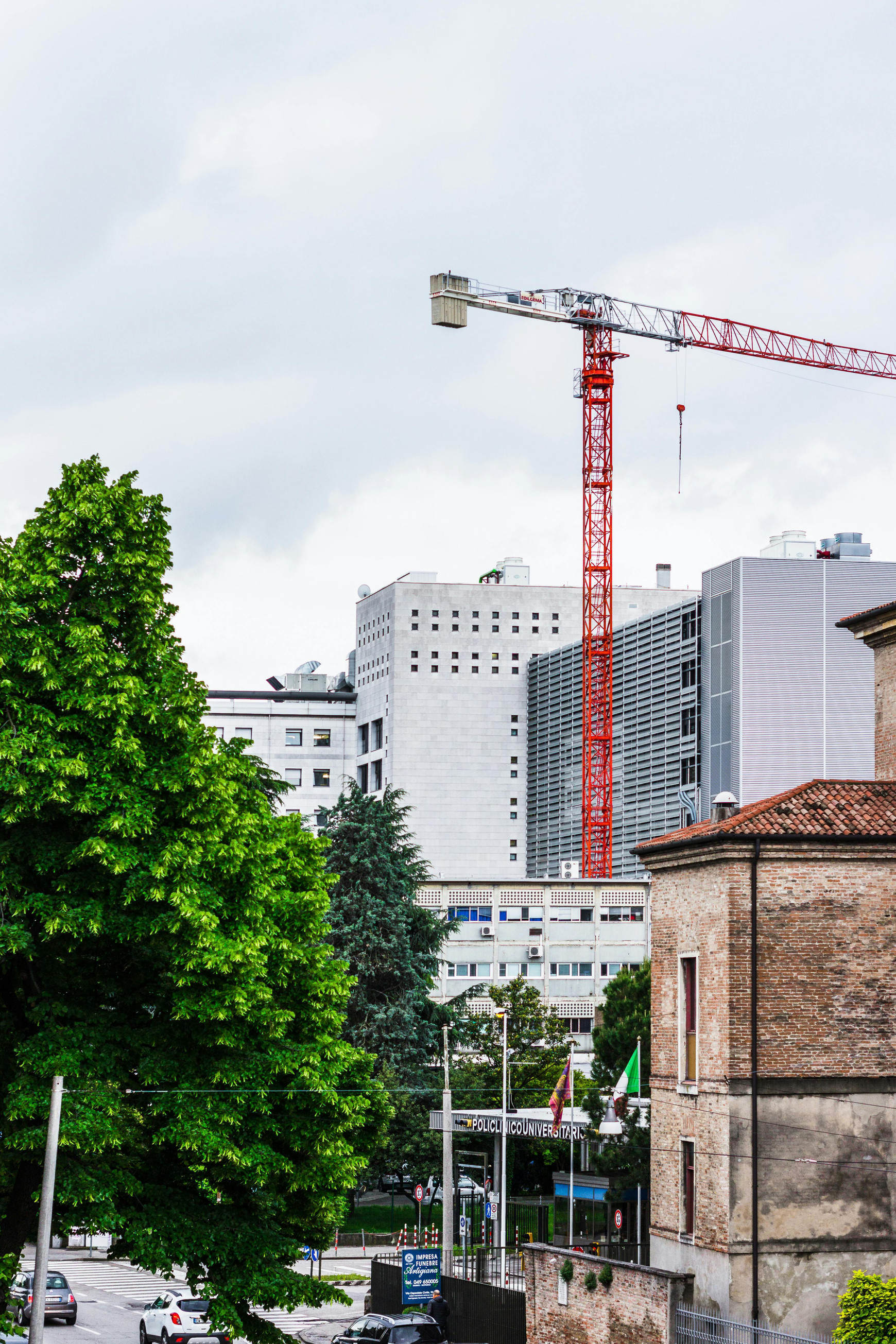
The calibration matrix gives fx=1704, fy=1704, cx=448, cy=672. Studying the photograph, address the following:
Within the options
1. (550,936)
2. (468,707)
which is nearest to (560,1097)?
(550,936)

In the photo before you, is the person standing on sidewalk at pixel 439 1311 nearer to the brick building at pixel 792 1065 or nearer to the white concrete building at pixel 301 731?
the brick building at pixel 792 1065

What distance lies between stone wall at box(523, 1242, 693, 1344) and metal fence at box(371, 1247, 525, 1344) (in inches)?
55.7

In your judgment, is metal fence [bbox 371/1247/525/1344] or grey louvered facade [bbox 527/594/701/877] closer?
metal fence [bbox 371/1247/525/1344]

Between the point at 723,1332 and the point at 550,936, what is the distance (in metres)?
68.1

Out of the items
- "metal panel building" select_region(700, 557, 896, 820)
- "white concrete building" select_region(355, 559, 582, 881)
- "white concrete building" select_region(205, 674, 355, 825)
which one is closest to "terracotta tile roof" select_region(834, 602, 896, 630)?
"metal panel building" select_region(700, 557, 896, 820)

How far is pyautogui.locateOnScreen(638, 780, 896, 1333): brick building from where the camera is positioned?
94.7ft

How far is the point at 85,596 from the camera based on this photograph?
26.4m

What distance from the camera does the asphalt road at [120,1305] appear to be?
44.3 metres

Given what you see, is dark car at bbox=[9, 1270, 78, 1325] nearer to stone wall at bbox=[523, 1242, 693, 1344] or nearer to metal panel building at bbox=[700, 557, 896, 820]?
stone wall at bbox=[523, 1242, 693, 1344]

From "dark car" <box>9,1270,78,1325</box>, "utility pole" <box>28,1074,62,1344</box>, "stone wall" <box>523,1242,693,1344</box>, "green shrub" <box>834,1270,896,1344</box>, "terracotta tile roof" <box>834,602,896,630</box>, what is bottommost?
"dark car" <box>9,1270,78,1325</box>

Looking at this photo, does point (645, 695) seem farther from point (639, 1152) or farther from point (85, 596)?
point (85, 596)

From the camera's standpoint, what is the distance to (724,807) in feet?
104

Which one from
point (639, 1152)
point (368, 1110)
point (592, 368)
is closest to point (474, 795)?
point (592, 368)

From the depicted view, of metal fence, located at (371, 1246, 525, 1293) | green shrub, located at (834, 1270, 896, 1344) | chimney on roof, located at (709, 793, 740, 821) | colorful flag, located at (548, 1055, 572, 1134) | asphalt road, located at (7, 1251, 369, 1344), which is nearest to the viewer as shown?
green shrub, located at (834, 1270, 896, 1344)
